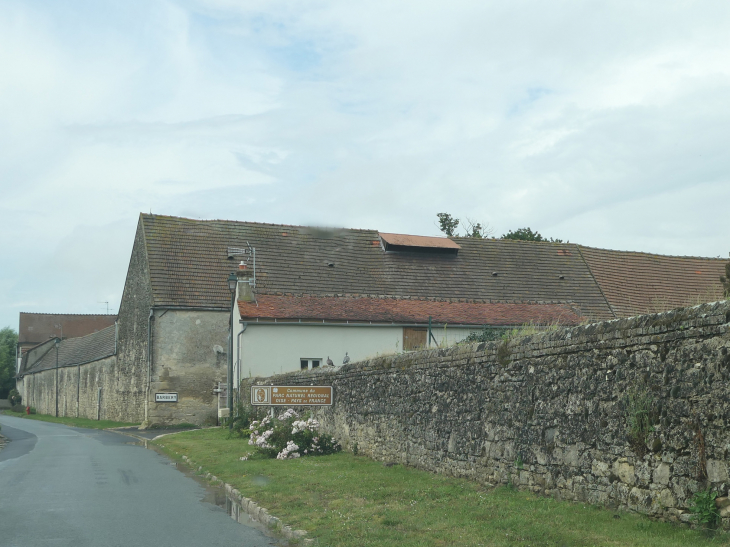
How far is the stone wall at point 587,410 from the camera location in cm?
680

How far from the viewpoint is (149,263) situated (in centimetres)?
3566

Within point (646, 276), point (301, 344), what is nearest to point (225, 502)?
point (301, 344)

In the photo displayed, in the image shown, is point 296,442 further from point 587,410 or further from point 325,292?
point 325,292

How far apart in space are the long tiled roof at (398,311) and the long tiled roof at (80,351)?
1891 cm

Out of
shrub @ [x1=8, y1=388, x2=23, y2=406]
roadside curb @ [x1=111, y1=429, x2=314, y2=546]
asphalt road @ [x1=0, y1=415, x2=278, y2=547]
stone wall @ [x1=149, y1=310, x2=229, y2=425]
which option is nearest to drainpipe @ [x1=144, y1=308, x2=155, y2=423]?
stone wall @ [x1=149, y1=310, x2=229, y2=425]

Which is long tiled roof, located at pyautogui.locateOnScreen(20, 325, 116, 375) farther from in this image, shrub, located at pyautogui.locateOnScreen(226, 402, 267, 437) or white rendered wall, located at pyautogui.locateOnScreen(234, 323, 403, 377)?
shrub, located at pyautogui.locateOnScreen(226, 402, 267, 437)

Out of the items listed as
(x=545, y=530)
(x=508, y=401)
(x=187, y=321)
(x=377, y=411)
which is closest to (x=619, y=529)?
(x=545, y=530)

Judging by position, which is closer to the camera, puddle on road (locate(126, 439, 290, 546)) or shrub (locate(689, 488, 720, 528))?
shrub (locate(689, 488, 720, 528))

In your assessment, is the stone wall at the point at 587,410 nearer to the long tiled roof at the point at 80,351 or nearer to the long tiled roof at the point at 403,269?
the long tiled roof at the point at 403,269

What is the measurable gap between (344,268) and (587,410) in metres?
28.8

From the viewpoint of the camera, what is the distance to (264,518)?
975cm

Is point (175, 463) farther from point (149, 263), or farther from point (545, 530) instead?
point (149, 263)

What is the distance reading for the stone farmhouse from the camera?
2934cm

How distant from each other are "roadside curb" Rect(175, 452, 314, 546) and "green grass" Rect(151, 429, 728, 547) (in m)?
0.11
